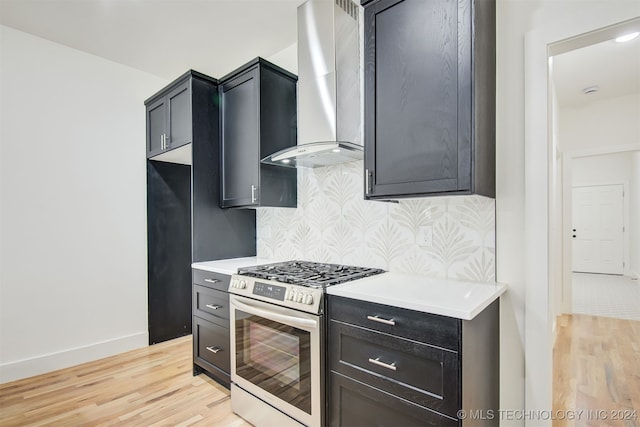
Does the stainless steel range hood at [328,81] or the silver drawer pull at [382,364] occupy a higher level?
the stainless steel range hood at [328,81]

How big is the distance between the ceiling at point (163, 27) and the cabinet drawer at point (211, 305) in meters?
2.15

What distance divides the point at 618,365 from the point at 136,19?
4932 mm

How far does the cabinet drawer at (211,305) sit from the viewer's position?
236cm

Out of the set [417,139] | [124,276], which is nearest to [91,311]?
[124,276]

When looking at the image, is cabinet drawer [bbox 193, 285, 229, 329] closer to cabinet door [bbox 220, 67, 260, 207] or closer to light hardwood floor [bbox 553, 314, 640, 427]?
cabinet door [bbox 220, 67, 260, 207]

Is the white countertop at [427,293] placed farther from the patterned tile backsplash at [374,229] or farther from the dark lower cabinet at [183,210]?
the dark lower cabinet at [183,210]

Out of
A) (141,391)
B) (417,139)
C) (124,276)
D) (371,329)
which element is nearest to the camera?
(371,329)

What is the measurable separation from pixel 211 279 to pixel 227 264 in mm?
192

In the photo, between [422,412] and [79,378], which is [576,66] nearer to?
[422,412]

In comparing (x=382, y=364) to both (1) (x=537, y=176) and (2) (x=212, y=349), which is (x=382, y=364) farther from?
(2) (x=212, y=349)

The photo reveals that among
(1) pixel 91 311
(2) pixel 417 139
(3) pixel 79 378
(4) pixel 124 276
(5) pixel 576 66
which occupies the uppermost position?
(5) pixel 576 66

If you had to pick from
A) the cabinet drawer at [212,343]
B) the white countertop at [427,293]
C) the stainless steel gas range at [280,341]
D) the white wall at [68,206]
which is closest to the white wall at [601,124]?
the white countertop at [427,293]

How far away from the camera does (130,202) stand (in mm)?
3238

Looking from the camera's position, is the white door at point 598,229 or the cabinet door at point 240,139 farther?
the white door at point 598,229
